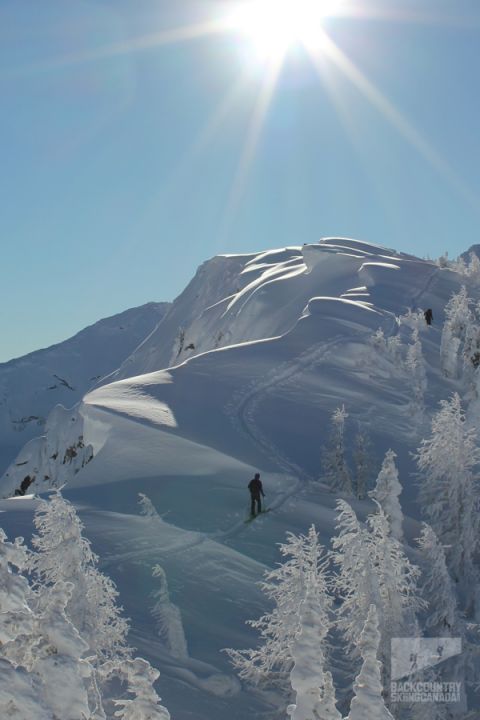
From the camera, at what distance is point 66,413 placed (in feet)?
141

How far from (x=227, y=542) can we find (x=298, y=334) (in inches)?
917

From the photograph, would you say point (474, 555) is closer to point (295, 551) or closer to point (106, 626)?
point (295, 551)

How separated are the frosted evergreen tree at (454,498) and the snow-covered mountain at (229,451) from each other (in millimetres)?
1087

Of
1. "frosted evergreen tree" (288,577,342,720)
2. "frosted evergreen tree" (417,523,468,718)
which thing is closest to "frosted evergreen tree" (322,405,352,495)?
"frosted evergreen tree" (417,523,468,718)

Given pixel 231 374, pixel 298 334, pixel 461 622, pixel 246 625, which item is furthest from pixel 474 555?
pixel 298 334

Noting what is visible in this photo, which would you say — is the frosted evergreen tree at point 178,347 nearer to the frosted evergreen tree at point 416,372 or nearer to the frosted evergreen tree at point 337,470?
the frosted evergreen tree at point 416,372

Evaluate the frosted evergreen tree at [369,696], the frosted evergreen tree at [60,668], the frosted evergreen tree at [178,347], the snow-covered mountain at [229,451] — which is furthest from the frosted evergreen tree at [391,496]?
the frosted evergreen tree at [178,347]

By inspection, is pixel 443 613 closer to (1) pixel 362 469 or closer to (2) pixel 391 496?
(2) pixel 391 496

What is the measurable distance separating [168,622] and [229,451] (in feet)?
33.3

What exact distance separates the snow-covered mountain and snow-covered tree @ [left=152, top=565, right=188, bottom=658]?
47mm

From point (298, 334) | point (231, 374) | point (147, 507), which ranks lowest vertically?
point (147, 507)

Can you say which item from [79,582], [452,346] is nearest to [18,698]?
[79,582]

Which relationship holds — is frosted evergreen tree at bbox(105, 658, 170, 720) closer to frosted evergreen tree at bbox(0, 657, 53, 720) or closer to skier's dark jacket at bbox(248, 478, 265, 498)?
frosted evergreen tree at bbox(0, 657, 53, 720)

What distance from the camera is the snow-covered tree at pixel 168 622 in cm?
1165
